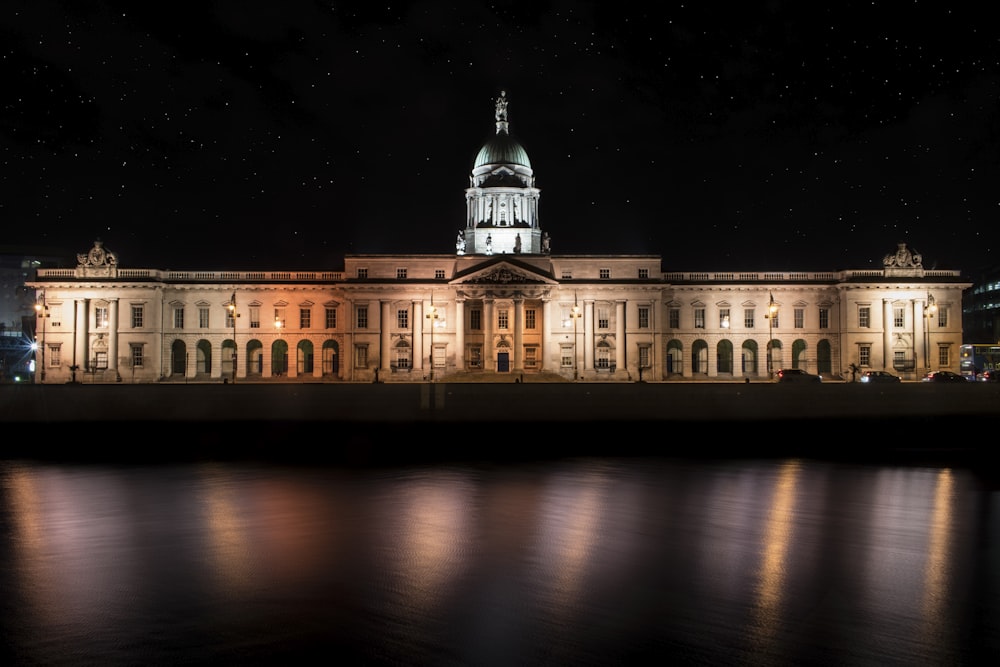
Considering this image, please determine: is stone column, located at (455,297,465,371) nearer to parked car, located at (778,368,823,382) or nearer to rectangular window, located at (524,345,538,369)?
rectangular window, located at (524,345,538,369)

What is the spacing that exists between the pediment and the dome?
51.7 feet

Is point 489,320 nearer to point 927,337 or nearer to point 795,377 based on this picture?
point 795,377

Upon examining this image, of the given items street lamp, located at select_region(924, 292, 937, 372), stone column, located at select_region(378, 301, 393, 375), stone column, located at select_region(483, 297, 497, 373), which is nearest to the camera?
stone column, located at select_region(483, 297, 497, 373)

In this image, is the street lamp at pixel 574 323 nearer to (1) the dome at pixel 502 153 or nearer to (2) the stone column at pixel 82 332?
(1) the dome at pixel 502 153

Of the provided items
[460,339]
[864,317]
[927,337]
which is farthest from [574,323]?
[927,337]

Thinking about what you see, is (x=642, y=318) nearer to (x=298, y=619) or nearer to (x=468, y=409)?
(x=468, y=409)

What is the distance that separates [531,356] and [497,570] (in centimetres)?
6898

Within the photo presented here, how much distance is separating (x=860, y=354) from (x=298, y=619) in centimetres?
8115

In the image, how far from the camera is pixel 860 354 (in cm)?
8144

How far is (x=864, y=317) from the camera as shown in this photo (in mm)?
81812

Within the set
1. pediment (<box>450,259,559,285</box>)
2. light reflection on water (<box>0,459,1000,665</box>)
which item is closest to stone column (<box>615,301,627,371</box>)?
pediment (<box>450,259,559,285</box>)

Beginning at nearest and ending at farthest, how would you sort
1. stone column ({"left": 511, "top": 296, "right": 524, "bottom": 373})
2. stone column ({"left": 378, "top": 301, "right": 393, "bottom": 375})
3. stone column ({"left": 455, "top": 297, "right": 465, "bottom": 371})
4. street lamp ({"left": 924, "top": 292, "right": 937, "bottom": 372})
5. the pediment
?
the pediment
stone column ({"left": 511, "top": 296, "right": 524, "bottom": 373})
stone column ({"left": 455, "top": 297, "right": 465, "bottom": 371})
stone column ({"left": 378, "top": 301, "right": 393, "bottom": 375})
street lamp ({"left": 924, "top": 292, "right": 937, "bottom": 372})

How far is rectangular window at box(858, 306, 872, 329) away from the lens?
81.8 m

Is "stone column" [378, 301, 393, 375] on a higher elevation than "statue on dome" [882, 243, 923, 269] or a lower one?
lower
